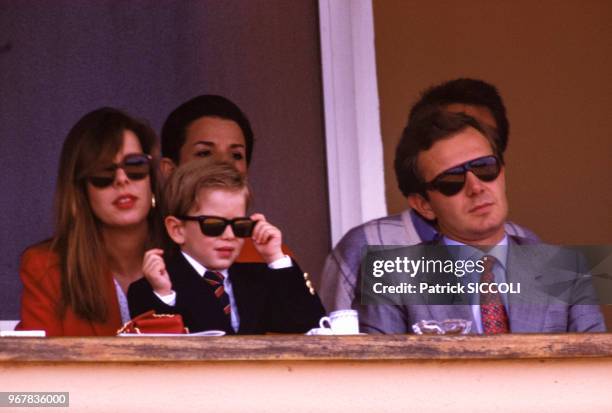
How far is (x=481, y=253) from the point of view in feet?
12.1

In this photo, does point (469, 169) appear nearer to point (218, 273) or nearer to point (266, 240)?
point (266, 240)

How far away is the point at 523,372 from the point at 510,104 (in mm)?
2301

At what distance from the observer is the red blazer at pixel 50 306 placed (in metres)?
3.66

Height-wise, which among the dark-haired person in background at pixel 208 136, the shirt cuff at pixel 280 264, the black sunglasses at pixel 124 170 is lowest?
the shirt cuff at pixel 280 264

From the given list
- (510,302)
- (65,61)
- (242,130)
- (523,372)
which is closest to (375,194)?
(242,130)

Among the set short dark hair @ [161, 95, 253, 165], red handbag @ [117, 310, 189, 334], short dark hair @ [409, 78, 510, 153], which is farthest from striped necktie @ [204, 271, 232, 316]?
short dark hair @ [409, 78, 510, 153]

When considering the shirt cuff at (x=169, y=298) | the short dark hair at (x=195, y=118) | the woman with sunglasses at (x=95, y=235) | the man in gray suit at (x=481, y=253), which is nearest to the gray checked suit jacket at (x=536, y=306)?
the man in gray suit at (x=481, y=253)

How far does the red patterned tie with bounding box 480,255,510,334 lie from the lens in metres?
3.60

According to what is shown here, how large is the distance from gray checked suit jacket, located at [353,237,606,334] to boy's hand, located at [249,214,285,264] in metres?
0.28

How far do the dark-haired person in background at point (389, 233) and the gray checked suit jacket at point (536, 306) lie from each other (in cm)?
24

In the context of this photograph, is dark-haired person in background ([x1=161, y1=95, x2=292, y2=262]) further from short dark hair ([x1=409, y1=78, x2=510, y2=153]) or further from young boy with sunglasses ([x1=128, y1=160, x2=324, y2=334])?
short dark hair ([x1=409, y1=78, x2=510, y2=153])

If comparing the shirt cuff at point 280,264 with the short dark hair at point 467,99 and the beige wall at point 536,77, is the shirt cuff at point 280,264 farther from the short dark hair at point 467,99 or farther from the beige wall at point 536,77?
the beige wall at point 536,77

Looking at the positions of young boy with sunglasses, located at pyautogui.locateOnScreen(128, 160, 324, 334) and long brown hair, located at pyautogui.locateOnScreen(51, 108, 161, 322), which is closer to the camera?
young boy with sunglasses, located at pyautogui.locateOnScreen(128, 160, 324, 334)

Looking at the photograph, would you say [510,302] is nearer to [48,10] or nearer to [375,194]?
[375,194]
